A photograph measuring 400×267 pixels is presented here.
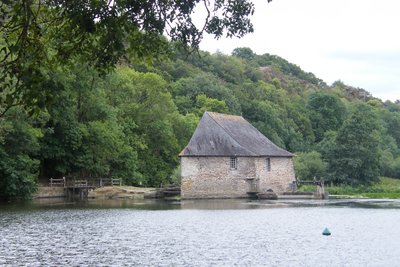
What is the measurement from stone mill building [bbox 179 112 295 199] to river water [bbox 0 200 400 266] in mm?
17897

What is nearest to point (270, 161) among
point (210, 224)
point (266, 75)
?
point (210, 224)

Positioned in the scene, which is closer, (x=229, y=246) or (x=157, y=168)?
(x=229, y=246)

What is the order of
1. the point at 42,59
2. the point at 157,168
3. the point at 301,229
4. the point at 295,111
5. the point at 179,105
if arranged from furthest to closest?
the point at 295,111, the point at 179,105, the point at 157,168, the point at 301,229, the point at 42,59

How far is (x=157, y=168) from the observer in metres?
59.1

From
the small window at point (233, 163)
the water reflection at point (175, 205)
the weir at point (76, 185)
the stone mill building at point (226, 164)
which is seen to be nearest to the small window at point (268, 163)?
the stone mill building at point (226, 164)

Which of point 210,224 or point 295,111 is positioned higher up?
point 295,111

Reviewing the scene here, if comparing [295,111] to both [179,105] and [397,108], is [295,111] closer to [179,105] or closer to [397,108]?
[179,105]

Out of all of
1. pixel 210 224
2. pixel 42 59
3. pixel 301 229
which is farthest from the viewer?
pixel 210 224

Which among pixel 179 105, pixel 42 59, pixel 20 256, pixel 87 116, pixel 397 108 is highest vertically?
pixel 397 108

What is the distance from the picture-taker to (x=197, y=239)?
1972 centimetres

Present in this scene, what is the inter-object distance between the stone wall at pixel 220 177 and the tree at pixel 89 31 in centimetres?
3604

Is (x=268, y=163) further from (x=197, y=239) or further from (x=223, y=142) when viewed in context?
(x=197, y=239)

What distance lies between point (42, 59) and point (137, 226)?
1491cm

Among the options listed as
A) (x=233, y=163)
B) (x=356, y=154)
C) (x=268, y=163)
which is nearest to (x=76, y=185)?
(x=233, y=163)
